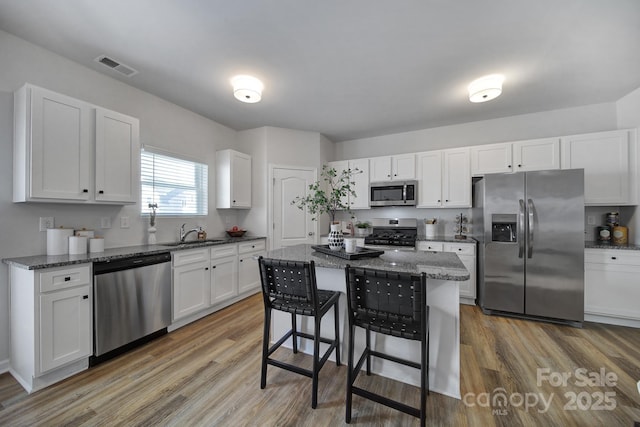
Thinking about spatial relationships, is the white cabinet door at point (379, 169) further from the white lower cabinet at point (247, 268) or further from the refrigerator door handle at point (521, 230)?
the white lower cabinet at point (247, 268)

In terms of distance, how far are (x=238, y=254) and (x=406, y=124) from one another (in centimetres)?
338

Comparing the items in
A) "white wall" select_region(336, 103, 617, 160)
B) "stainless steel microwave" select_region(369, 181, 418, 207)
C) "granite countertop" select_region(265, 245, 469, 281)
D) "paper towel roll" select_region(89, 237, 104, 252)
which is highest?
"white wall" select_region(336, 103, 617, 160)

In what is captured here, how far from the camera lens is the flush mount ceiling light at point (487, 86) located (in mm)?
2641

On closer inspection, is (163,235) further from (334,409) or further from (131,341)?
(334,409)

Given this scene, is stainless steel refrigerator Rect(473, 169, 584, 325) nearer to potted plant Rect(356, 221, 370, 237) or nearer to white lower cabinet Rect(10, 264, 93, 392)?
potted plant Rect(356, 221, 370, 237)

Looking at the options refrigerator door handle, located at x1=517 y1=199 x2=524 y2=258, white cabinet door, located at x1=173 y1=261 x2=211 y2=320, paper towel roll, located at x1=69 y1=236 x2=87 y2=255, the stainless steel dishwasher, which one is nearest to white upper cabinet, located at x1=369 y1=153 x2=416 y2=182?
refrigerator door handle, located at x1=517 y1=199 x2=524 y2=258

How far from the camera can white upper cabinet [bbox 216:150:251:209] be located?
12.6ft

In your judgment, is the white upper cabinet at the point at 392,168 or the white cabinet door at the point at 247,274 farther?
the white upper cabinet at the point at 392,168

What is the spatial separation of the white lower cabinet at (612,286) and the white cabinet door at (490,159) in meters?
1.38

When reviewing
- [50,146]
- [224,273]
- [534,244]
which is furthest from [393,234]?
[50,146]

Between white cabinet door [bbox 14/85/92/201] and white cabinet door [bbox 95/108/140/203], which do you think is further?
white cabinet door [bbox 95/108/140/203]

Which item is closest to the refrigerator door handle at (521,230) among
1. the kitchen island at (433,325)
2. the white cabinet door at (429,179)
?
the white cabinet door at (429,179)

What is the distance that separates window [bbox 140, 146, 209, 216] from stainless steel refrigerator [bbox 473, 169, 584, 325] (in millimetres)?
3986

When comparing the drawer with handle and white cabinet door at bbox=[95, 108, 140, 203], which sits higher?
white cabinet door at bbox=[95, 108, 140, 203]
